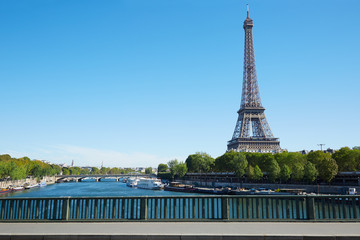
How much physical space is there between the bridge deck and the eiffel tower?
11662 centimetres

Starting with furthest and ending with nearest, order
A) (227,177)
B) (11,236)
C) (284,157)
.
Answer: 1. (227,177)
2. (284,157)
3. (11,236)

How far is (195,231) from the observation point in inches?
394

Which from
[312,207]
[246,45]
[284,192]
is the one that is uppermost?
[246,45]

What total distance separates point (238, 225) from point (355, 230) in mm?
3943

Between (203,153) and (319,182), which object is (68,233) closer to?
(319,182)

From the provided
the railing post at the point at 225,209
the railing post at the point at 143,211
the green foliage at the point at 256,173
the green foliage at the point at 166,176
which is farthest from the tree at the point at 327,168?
the green foliage at the point at 166,176

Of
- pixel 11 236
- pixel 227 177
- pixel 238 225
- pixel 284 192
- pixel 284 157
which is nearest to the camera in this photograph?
pixel 11 236

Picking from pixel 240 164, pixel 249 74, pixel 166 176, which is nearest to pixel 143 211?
pixel 240 164

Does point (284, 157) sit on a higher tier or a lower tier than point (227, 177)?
higher

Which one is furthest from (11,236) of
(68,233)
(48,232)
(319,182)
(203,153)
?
(203,153)

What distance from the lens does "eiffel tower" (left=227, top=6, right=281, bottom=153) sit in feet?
414

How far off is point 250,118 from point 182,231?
126152mm

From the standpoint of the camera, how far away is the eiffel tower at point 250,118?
4973 inches

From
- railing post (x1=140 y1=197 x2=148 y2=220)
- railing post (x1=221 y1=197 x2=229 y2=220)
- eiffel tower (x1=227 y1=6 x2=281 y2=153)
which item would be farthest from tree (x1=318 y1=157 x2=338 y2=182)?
railing post (x1=140 y1=197 x2=148 y2=220)
